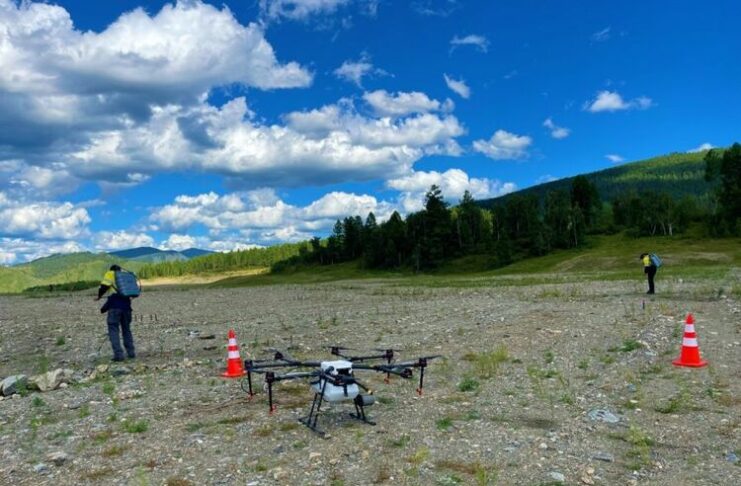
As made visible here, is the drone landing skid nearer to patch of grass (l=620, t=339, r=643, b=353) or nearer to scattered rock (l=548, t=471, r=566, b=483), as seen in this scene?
Result: scattered rock (l=548, t=471, r=566, b=483)

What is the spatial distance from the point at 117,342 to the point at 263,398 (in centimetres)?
896

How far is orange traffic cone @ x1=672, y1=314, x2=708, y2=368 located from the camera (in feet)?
48.7

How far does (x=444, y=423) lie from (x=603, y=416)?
3189 mm

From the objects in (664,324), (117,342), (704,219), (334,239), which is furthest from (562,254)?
(117,342)

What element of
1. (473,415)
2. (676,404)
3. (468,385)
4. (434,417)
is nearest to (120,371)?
(468,385)

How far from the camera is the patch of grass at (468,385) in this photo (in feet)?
46.0

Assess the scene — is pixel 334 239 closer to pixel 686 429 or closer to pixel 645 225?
pixel 645 225

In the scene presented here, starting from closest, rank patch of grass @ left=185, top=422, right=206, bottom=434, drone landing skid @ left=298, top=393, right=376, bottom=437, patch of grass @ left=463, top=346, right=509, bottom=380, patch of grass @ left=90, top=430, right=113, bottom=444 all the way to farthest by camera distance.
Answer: patch of grass @ left=90, top=430, right=113, bottom=444 < drone landing skid @ left=298, top=393, right=376, bottom=437 < patch of grass @ left=185, top=422, right=206, bottom=434 < patch of grass @ left=463, top=346, right=509, bottom=380

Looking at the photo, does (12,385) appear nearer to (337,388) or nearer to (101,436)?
(101,436)

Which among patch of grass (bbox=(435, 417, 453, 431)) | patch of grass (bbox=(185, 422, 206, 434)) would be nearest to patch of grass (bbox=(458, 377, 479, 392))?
patch of grass (bbox=(435, 417, 453, 431))

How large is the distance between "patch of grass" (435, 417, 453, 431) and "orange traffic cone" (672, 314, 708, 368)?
24.9 ft

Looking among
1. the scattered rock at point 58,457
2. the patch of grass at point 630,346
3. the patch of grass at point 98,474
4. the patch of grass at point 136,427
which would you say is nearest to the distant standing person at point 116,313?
the patch of grass at point 136,427

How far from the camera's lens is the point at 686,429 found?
10.3 metres

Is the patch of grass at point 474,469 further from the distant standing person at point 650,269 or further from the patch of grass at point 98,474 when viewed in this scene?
the distant standing person at point 650,269
